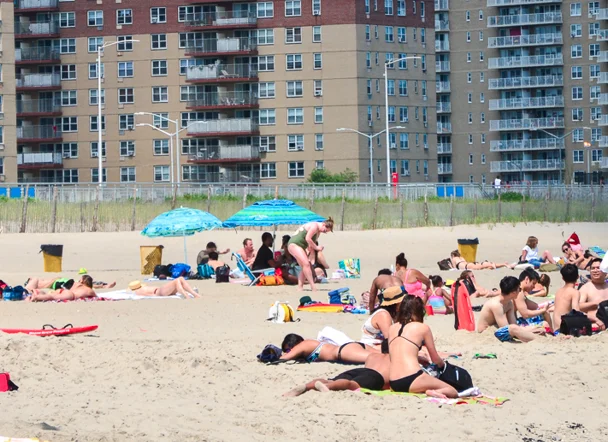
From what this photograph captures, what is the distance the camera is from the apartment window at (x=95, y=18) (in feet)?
237

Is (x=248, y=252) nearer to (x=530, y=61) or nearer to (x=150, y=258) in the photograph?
(x=150, y=258)

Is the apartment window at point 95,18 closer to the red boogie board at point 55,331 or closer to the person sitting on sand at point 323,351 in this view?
the red boogie board at point 55,331

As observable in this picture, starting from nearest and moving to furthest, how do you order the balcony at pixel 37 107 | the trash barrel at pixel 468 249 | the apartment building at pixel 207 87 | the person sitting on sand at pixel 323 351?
1. the person sitting on sand at pixel 323 351
2. the trash barrel at pixel 468 249
3. the apartment building at pixel 207 87
4. the balcony at pixel 37 107

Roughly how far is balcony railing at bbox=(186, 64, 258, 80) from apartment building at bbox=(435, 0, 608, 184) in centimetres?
2502

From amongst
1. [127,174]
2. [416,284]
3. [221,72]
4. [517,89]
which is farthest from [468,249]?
[517,89]

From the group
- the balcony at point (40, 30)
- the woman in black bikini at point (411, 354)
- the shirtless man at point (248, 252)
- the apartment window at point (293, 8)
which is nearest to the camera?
the woman in black bikini at point (411, 354)

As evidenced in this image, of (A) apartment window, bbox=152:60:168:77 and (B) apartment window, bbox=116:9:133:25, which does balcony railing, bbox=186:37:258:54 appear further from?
(B) apartment window, bbox=116:9:133:25

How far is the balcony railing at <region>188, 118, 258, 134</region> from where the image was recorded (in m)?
72.1

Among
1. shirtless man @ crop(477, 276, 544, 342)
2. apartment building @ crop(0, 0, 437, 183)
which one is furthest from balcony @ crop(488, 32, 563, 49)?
shirtless man @ crop(477, 276, 544, 342)

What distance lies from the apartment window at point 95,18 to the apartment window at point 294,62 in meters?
12.5

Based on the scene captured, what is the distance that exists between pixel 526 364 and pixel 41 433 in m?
5.57

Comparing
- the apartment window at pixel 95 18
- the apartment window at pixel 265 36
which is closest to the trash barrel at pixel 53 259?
the apartment window at pixel 265 36

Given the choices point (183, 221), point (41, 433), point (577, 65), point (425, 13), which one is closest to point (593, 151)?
point (577, 65)

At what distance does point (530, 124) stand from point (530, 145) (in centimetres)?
178
